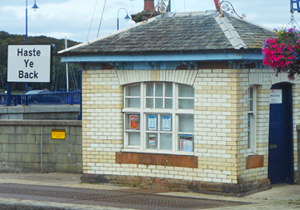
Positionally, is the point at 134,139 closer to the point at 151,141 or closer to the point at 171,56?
the point at 151,141

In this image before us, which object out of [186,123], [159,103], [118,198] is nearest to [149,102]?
[159,103]

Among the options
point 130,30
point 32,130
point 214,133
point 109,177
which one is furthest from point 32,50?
point 214,133

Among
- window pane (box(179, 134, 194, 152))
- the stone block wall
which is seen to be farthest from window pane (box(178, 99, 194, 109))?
the stone block wall

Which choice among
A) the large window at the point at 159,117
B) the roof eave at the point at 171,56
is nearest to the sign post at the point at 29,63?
the roof eave at the point at 171,56

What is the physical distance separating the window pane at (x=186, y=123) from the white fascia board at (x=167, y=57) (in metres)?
1.36

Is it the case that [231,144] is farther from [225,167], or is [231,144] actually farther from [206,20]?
[206,20]

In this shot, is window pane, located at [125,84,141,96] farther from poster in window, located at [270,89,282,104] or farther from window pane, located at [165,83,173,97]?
poster in window, located at [270,89,282,104]

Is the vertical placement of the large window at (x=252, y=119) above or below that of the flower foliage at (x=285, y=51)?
below

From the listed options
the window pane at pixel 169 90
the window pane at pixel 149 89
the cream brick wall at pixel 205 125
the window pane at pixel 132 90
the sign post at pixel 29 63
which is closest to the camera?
the cream brick wall at pixel 205 125

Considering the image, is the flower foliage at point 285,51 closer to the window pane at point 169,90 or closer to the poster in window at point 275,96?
the poster in window at point 275,96

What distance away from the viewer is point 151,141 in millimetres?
11977

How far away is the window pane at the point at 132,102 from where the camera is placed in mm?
12055

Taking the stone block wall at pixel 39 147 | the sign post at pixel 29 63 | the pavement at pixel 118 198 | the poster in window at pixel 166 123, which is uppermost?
the sign post at pixel 29 63

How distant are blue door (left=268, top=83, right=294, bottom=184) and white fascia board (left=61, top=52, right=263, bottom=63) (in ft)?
5.26
